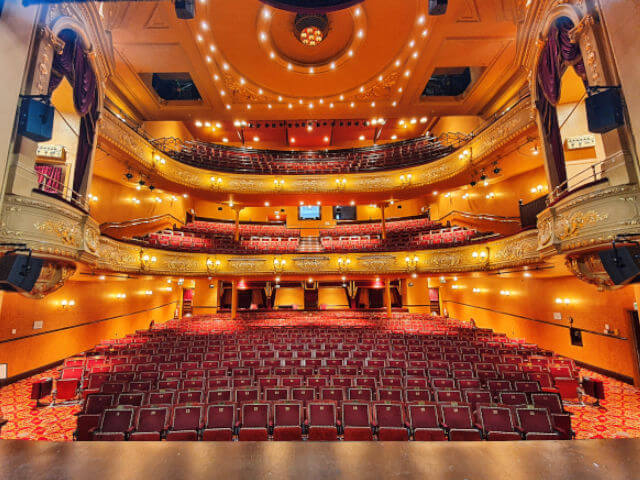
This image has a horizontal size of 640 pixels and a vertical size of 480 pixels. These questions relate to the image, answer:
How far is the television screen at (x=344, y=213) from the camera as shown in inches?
810

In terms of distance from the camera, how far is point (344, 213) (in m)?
20.7

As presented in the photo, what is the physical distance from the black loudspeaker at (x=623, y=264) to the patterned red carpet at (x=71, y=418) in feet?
8.95

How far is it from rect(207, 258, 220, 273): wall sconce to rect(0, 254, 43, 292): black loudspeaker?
7.98m

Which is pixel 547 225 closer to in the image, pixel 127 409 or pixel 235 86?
pixel 127 409

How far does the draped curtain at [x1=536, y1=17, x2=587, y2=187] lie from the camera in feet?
16.3

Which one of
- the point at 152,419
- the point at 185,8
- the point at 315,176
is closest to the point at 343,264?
the point at 315,176

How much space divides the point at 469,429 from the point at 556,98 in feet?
19.9

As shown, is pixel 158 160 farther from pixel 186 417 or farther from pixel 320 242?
pixel 186 417

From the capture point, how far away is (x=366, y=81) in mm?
12117

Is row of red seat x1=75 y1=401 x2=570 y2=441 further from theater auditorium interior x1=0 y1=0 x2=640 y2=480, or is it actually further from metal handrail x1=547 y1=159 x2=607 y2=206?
metal handrail x1=547 y1=159 x2=607 y2=206

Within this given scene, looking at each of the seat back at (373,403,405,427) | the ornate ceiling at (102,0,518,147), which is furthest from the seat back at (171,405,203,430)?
the ornate ceiling at (102,0,518,147)

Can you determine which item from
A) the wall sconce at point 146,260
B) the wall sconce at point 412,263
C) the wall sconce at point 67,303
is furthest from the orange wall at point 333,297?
the wall sconce at point 67,303

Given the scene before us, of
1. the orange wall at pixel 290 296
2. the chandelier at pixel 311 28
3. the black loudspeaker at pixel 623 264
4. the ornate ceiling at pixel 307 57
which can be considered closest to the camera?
the black loudspeaker at pixel 623 264

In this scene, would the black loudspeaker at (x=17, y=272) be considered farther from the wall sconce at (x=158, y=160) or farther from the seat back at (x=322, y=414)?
the wall sconce at (x=158, y=160)
